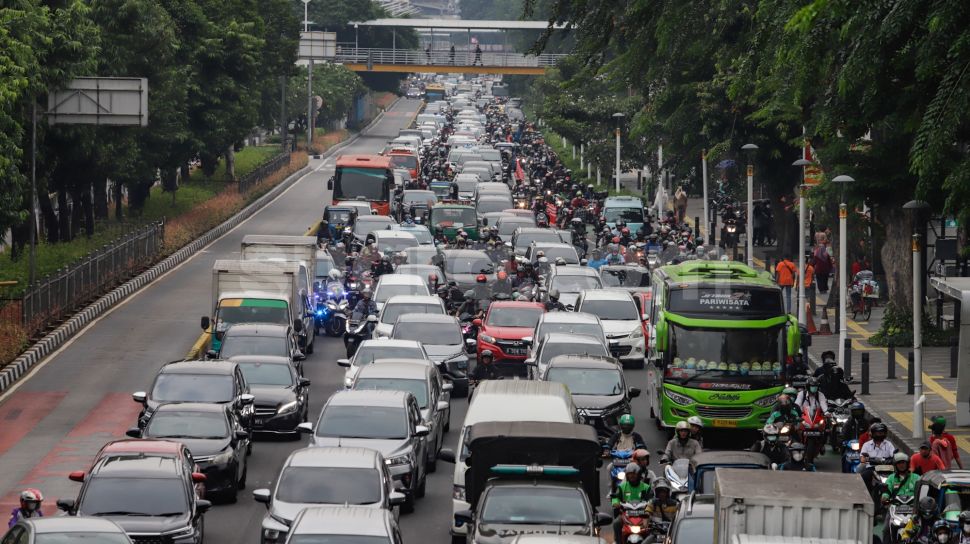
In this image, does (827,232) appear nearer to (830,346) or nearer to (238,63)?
(830,346)

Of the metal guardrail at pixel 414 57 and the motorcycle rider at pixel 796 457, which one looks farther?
the metal guardrail at pixel 414 57

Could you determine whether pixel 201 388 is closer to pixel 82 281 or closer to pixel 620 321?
pixel 620 321

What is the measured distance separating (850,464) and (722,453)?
14.3ft

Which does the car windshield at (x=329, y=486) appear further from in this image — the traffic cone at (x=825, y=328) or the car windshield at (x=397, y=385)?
the traffic cone at (x=825, y=328)

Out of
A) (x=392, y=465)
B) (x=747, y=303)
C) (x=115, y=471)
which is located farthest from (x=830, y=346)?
(x=115, y=471)

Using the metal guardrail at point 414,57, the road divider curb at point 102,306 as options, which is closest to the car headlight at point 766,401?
the road divider curb at point 102,306

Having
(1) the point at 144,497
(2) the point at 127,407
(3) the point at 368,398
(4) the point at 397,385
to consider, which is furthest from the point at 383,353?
(1) the point at 144,497

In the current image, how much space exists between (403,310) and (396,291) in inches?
141

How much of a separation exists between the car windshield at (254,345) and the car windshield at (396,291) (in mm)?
7800

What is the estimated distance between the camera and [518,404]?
78.4 ft

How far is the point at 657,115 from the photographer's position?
5353cm

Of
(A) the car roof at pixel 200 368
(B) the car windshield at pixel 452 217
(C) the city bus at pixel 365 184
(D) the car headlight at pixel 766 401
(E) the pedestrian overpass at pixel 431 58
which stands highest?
(E) the pedestrian overpass at pixel 431 58

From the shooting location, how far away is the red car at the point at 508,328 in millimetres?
35406

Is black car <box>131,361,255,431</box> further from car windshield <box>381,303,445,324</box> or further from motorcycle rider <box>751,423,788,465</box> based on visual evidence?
car windshield <box>381,303,445,324</box>
